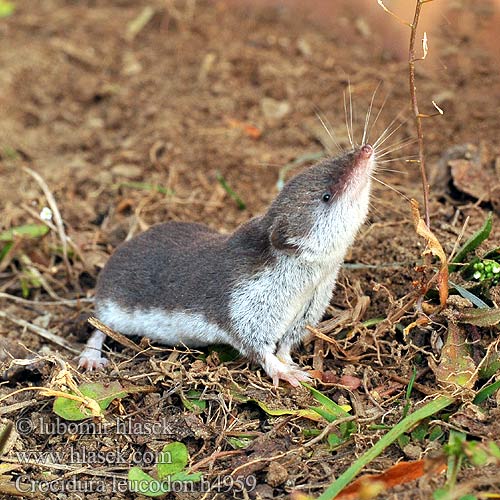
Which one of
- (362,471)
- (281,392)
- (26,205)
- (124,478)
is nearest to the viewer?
(362,471)

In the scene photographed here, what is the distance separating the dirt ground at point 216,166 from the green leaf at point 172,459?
0.26ft

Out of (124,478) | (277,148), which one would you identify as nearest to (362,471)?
(124,478)

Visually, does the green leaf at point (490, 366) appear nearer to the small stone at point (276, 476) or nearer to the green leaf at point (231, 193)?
the small stone at point (276, 476)

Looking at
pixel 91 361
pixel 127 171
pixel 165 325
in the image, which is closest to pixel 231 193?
pixel 127 171

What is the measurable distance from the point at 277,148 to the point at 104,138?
4.67 feet

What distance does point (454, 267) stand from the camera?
4.02 meters

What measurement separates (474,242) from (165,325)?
1653 mm

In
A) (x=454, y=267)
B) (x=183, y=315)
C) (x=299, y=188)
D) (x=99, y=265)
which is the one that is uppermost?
(x=299, y=188)

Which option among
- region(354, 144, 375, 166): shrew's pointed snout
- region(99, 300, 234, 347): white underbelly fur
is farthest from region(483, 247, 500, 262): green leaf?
region(99, 300, 234, 347): white underbelly fur

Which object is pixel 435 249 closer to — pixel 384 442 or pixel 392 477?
pixel 384 442

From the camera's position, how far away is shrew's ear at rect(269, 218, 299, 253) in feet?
12.5

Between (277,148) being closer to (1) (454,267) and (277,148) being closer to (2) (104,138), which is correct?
(2) (104,138)

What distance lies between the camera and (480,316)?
Result: 3689 millimetres

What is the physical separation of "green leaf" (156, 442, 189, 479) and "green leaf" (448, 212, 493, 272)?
62.6 inches
